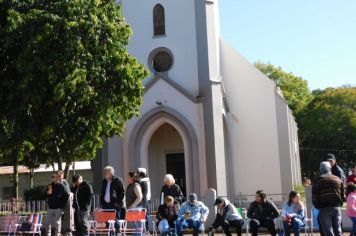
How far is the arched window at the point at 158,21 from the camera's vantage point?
23781 mm

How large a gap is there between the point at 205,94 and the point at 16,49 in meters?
9.03

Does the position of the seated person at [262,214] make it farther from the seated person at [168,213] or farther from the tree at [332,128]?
the tree at [332,128]

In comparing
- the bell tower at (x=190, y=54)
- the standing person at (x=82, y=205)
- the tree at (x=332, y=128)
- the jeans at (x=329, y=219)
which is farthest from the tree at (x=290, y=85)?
the jeans at (x=329, y=219)

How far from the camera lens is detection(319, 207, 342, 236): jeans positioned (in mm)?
9125

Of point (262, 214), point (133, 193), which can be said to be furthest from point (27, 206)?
point (262, 214)

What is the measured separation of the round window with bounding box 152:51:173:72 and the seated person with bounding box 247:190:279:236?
39.4ft

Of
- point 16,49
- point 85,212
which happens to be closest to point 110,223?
point 85,212

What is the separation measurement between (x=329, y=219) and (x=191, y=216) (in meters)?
4.30

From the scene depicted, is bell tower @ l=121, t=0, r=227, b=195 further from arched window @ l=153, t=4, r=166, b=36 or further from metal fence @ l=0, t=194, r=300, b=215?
metal fence @ l=0, t=194, r=300, b=215

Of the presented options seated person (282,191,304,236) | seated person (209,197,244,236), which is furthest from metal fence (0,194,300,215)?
seated person (282,191,304,236)

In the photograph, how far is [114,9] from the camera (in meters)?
18.3

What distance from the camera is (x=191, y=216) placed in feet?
41.5

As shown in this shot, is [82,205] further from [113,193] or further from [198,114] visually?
[198,114]

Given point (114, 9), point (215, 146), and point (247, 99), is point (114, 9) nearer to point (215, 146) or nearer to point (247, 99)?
point (215, 146)
